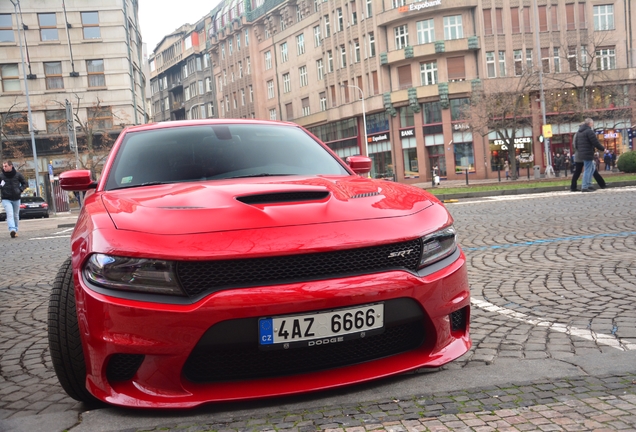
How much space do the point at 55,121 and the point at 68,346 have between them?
51.4 m

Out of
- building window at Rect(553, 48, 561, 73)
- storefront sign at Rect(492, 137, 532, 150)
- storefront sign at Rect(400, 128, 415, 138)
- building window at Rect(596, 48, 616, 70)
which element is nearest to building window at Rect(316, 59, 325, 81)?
storefront sign at Rect(400, 128, 415, 138)

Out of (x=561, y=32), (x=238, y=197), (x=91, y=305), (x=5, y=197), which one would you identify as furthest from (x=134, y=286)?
(x=561, y=32)

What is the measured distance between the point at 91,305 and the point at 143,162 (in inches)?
62.4

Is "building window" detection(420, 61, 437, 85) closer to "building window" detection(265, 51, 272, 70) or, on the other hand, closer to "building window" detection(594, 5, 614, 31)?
"building window" detection(594, 5, 614, 31)

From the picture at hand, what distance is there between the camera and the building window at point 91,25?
51.7 m

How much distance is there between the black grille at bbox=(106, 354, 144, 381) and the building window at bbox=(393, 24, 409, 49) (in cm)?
5072

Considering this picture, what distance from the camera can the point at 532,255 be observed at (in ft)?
24.0

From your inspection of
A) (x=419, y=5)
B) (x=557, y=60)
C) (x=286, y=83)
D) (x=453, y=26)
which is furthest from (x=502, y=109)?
(x=286, y=83)

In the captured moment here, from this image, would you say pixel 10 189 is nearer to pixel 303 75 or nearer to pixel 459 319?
pixel 459 319

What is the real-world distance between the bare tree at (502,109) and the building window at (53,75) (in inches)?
1178

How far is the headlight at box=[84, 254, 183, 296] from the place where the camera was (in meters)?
2.66

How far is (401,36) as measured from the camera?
5153 cm

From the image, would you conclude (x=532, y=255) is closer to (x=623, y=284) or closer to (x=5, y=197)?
(x=623, y=284)

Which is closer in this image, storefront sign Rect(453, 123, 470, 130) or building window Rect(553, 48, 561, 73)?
storefront sign Rect(453, 123, 470, 130)
